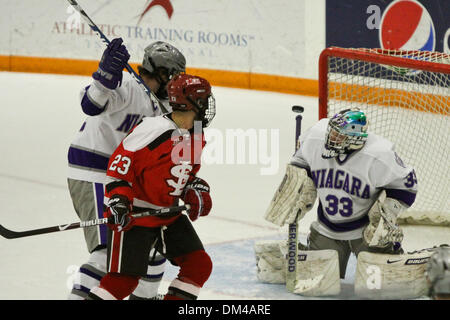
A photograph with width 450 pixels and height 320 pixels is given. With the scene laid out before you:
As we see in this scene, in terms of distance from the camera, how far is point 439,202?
5.02 metres

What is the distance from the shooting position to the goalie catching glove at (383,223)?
356cm

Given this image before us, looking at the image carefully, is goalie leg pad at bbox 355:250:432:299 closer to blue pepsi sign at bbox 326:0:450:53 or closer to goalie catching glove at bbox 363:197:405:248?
goalie catching glove at bbox 363:197:405:248

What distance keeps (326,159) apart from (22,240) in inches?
63.3

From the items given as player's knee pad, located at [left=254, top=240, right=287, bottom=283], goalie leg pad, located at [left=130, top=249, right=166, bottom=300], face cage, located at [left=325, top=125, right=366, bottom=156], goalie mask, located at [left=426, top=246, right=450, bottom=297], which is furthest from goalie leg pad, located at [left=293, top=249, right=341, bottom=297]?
goalie mask, located at [left=426, top=246, right=450, bottom=297]

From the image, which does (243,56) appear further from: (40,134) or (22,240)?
(22,240)

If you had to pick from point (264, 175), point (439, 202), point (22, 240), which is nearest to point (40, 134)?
point (264, 175)

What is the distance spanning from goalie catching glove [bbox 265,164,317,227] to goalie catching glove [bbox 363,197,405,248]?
30cm

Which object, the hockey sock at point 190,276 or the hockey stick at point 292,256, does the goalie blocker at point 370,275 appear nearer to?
the hockey stick at point 292,256

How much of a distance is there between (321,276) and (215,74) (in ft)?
16.3

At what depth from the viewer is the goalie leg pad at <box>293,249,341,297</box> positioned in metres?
3.67

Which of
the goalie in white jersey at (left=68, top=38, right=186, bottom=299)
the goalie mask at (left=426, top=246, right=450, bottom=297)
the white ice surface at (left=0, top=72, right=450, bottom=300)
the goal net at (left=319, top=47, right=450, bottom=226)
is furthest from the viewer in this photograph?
the goal net at (left=319, top=47, right=450, bottom=226)

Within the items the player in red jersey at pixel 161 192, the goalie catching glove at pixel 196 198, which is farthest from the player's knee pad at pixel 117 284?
the goalie catching glove at pixel 196 198

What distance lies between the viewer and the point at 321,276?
3678 mm

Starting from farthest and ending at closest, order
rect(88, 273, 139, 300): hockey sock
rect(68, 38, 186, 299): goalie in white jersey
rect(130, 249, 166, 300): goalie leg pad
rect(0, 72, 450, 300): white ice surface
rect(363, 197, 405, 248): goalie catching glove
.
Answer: rect(0, 72, 450, 300): white ice surface < rect(363, 197, 405, 248): goalie catching glove < rect(130, 249, 166, 300): goalie leg pad < rect(68, 38, 186, 299): goalie in white jersey < rect(88, 273, 139, 300): hockey sock
